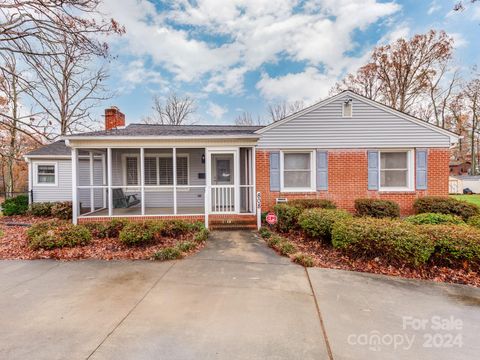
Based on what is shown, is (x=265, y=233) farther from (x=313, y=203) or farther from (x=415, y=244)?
(x=415, y=244)

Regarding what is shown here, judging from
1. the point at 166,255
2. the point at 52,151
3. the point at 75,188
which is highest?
the point at 52,151

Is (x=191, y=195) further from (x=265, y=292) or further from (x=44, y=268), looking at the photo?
(x=265, y=292)

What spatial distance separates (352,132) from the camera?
9625 mm

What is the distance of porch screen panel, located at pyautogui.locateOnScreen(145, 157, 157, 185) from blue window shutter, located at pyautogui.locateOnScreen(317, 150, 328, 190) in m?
6.86

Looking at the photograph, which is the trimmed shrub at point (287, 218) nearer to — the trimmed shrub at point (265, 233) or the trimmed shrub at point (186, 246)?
the trimmed shrub at point (265, 233)

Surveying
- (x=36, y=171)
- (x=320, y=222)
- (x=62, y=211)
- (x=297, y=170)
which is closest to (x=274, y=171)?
(x=297, y=170)

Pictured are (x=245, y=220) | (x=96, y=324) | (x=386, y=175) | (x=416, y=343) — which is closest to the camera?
(x=416, y=343)

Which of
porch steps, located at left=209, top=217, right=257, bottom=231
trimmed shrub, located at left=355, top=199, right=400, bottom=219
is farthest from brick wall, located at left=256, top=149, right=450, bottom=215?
porch steps, located at left=209, top=217, right=257, bottom=231

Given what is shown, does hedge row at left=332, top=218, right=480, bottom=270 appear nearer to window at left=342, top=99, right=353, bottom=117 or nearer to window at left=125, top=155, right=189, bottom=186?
window at left=342, top=99, right=353, bottom=117

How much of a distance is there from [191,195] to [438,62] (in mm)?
26609

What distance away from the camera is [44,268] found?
5.00 meters

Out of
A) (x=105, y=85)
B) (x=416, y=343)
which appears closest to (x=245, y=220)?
(x=416, y=343)

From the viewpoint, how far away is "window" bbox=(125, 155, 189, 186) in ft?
34.7

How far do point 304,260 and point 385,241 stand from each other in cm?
164
